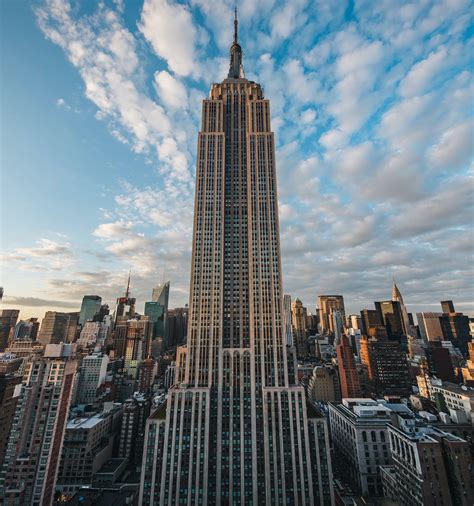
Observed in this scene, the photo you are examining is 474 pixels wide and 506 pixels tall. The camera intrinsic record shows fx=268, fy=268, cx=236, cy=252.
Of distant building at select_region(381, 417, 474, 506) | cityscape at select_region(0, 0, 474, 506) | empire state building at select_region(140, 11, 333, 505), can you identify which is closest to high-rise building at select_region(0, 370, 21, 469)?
cityscape at select_region(0, 0, 474, 506)

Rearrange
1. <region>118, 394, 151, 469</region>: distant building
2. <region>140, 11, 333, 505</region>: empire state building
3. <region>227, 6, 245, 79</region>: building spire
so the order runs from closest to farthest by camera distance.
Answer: <region>140, 11, 333, 505</region>: empire state building → <region>118, 394, 151, 469</region>: distant building → <region>227, 6, 245, 79</region>: building spire

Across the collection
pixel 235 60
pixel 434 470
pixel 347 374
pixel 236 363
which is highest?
pixel 235 60

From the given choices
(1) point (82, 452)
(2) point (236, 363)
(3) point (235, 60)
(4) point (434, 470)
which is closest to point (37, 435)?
(1) point (82, 452)

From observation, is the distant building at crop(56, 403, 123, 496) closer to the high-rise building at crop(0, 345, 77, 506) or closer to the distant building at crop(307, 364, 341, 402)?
the high-rise building at crop(0, 345, 77, 506)

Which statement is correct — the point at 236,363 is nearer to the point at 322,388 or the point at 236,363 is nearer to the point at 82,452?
the point at 82,452

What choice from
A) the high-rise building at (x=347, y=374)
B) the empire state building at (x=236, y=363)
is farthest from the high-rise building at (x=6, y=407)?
the high-rise building at (x=347, y=374)

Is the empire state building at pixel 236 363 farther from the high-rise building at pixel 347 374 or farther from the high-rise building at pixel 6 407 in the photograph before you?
the high-rise building at pixel 347 374
